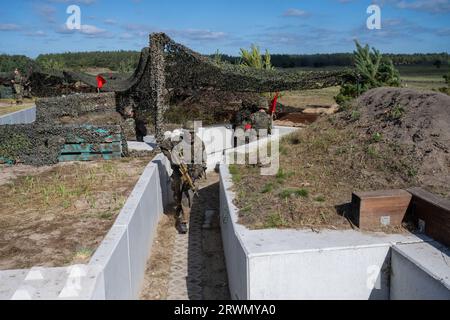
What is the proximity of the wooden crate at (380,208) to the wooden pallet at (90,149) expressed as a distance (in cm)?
647

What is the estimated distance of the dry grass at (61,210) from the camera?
4707mm

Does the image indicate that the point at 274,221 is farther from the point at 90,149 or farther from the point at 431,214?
the point at 90,149

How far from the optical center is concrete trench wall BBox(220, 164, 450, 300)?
399 centimetres

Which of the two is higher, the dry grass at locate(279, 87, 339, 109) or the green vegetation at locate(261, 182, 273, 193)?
the dry grass at locate(279, 87, 339, 109)

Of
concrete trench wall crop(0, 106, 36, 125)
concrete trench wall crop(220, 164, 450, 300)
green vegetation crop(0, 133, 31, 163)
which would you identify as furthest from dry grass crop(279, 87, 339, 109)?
concrete trench wall crop(220, 164, 450, 300)

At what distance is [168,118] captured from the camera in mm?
14797

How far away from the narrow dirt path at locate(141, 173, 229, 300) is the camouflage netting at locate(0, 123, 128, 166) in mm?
2953

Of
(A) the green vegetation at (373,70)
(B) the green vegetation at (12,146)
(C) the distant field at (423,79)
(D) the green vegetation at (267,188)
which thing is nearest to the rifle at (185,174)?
(D) the green vegetation at (267,188)

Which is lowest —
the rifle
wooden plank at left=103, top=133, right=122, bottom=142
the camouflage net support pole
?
the rifle

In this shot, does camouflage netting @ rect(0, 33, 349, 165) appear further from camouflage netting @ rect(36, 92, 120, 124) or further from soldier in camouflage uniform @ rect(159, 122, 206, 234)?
soldier in camouflage uniform @ rect(159, 122, 206, 234)

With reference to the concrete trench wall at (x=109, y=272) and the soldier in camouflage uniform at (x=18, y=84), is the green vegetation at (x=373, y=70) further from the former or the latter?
the soldier in camouflage uniform at (x=18, y=84)

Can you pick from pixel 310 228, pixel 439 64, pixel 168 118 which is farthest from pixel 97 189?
pixel 439 64
